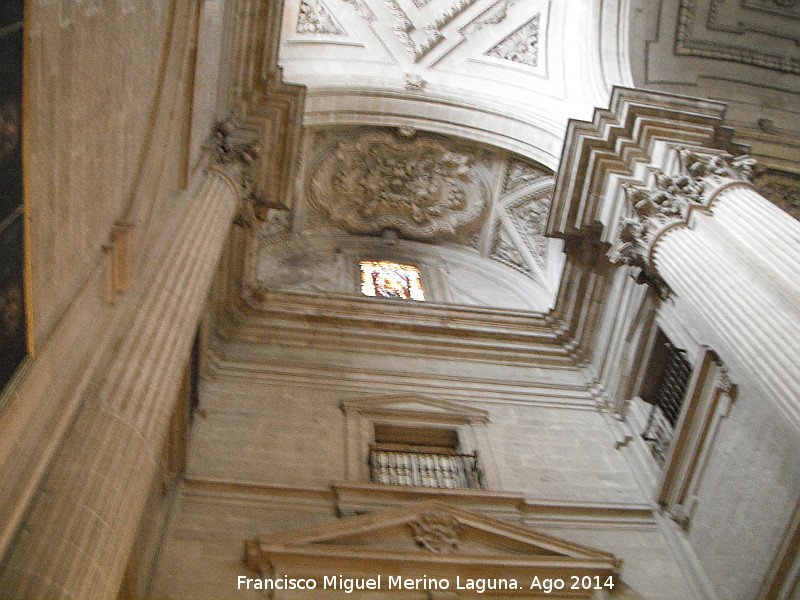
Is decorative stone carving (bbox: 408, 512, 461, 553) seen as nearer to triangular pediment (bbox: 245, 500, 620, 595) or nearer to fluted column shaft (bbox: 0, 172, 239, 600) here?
triangular pediment (bbox: 245, 500, 620, 595)

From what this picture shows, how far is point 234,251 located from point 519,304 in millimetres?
6004

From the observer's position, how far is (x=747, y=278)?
8.44m

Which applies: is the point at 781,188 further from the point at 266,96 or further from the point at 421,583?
the point at 421,583

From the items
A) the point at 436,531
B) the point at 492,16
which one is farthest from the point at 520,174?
the point at 436,531

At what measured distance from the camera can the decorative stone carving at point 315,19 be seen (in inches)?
620

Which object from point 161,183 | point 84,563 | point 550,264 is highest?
point 161,183

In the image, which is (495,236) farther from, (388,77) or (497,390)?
(497,390)

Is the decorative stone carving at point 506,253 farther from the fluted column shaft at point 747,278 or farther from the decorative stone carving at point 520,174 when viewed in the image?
the fluted column shaft at point 747,278

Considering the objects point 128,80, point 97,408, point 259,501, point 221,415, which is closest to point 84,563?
point 97,408

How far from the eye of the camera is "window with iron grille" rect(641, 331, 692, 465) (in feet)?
35.1

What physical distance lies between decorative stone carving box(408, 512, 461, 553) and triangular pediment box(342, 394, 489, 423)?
238 cm

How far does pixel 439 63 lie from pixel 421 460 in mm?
8867

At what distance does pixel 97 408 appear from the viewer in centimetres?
544

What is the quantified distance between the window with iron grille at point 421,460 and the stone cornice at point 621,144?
3677 millimetres
